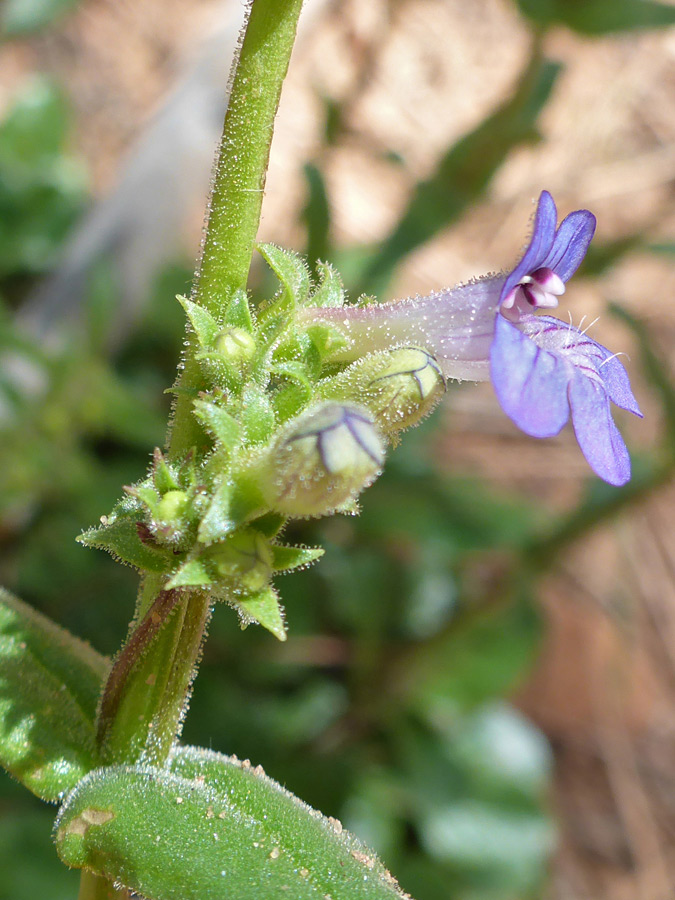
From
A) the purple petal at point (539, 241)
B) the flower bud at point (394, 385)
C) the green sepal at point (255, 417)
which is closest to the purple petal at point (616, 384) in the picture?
the purple petal at point (539, 241)

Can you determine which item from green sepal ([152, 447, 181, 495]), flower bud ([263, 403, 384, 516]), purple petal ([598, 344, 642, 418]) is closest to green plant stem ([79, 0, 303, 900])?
green sepal ([152, 447, 181, 495])

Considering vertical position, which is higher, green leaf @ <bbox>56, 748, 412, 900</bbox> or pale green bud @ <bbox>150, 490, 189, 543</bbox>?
pale green bud @ <bbox>150, 490, 189, 543</bbox>

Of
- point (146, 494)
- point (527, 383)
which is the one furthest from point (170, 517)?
point (527, 383)

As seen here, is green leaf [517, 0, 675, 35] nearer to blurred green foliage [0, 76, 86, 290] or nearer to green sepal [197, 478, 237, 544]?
green sepal [197, 478, 237, 544]

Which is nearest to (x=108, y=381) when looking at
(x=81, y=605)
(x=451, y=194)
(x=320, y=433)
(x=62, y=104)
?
(x=81, y=605)

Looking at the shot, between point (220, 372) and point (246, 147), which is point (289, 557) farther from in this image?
point (246, 147)

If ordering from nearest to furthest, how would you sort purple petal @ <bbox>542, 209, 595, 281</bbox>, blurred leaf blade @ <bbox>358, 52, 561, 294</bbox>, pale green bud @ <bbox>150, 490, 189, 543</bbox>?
pale green bud @ <bbox>150, 490, 189, 543</bbox>
purple petal @ <bbox>542, 209, 595, 281</bbox>
blurred leaf blade @ <bbox>358, 52, 561, 294</bbox>

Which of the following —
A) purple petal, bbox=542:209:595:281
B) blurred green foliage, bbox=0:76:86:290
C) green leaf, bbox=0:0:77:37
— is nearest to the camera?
purple petal, bbox=542:209:595:281
